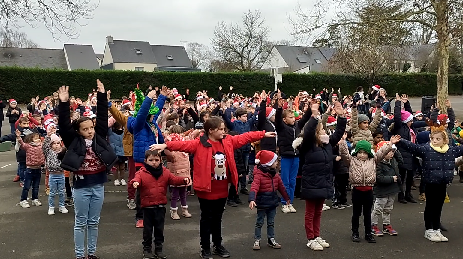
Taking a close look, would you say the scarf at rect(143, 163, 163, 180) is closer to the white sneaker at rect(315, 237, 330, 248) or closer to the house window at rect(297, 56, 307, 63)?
the white sneaker at rect(315, 237, 330, 248)

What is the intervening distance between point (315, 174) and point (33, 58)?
182 ft

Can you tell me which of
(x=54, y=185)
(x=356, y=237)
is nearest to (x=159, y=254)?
(x=356, y=237)

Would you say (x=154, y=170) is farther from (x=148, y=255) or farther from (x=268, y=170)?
(x=268, y=170)

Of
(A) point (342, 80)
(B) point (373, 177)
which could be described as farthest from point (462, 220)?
(A) point (342, 80)

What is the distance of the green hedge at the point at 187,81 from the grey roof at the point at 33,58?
2532 centimetres

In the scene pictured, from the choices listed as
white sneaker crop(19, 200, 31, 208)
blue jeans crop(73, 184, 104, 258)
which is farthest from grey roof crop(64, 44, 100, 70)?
blue jeans crop(73, 184, 104, 258)

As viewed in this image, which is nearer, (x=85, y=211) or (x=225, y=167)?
(x=85, y=211)

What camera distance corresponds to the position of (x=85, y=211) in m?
4.82

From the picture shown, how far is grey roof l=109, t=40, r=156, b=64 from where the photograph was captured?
5588cm

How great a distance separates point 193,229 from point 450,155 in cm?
394

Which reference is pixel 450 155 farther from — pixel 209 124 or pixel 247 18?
pixel 247 18

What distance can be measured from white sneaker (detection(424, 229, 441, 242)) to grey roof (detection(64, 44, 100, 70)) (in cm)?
5384

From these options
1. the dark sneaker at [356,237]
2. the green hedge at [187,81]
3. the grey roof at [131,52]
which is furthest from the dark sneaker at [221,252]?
the grey roof at [131,52]

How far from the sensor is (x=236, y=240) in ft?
19.5
